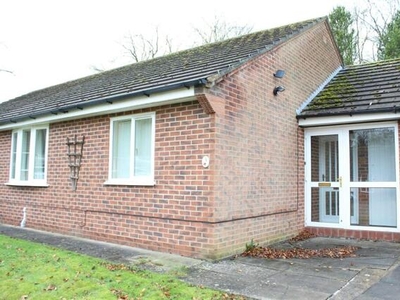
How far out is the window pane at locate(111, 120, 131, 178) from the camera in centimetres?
807

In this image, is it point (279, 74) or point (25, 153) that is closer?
point (279, 74)

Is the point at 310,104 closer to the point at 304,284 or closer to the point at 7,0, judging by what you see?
the point at 304,284

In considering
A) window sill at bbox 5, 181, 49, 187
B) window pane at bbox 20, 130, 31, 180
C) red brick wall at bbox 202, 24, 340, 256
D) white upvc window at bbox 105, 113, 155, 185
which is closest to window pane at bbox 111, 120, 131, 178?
white upvc window at bbox 105, 113, 155, 185

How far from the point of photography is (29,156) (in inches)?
410

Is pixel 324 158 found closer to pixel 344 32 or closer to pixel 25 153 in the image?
pixel 25 153

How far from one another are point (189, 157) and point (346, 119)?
13.7ft

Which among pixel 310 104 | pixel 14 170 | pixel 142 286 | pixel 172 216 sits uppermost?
pixel 310 104

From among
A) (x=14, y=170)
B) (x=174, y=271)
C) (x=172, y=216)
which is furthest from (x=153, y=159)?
(x=14, y=170)

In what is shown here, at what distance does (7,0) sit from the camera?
13.5m

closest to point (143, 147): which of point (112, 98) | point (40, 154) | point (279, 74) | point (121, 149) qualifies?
point (121, 149)

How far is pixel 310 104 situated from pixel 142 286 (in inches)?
280

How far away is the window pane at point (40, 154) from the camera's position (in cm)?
1009

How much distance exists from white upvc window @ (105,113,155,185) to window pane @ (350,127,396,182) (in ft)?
16.0

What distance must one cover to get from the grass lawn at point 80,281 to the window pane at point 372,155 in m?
5.66
